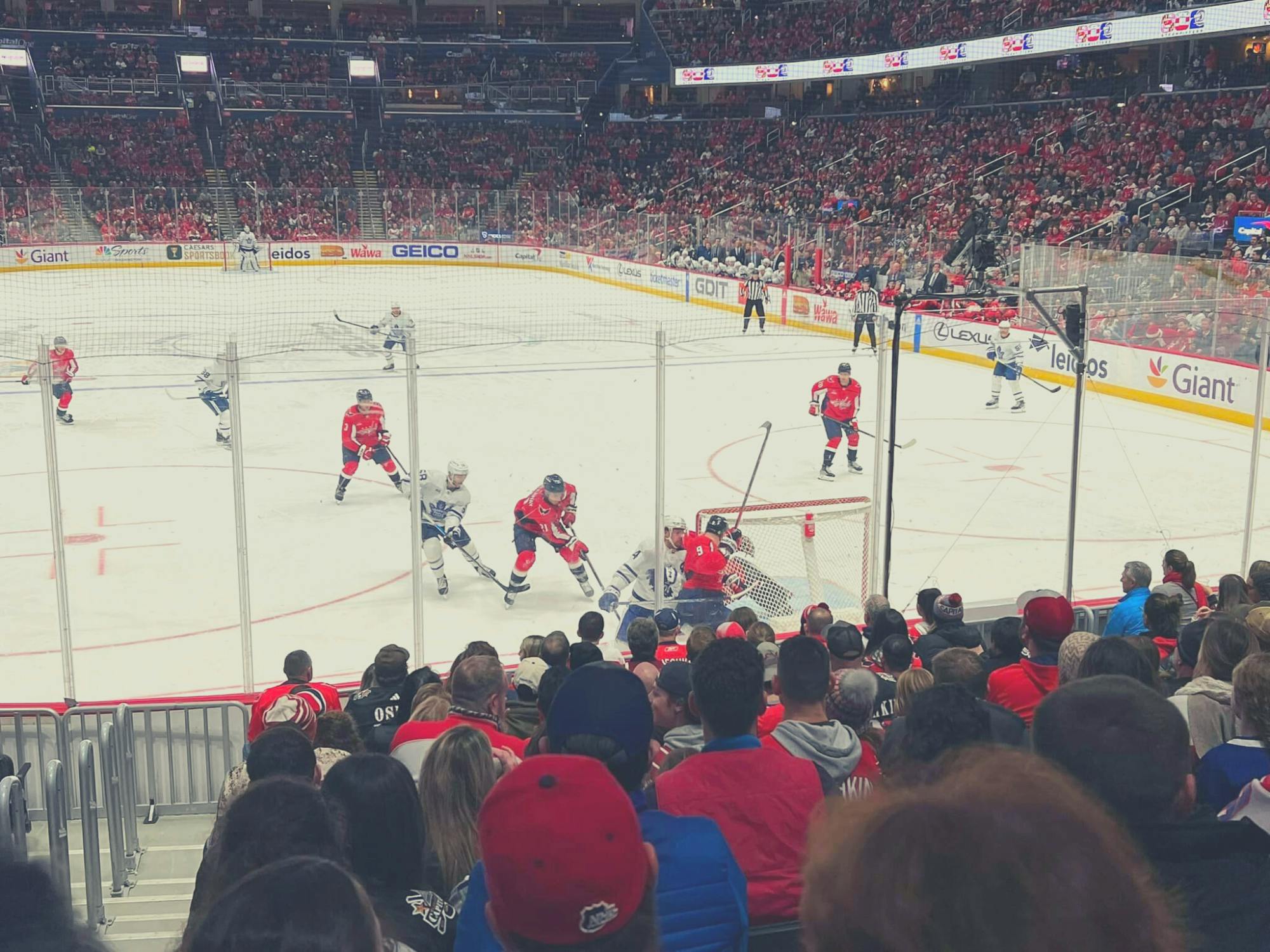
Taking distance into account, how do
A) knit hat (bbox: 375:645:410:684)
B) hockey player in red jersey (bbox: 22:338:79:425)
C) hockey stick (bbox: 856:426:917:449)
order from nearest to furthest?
1. knit hat (bbox: 375:645:410:684)
2. hockey stick (bbox: 856:426:917:449)
3. hockey player in red jersey (bbox: 22:338:79:425)

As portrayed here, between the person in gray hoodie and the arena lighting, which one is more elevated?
the arena lighting

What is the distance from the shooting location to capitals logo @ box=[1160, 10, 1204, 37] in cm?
2475

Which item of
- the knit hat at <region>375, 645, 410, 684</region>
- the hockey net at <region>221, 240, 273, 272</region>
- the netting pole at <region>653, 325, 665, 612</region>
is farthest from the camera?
the hockey net at <region>221, 240, 273, 272</region>

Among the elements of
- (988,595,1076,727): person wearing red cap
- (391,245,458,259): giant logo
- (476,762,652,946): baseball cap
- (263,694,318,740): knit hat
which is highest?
(391,245,458,259): giant logo

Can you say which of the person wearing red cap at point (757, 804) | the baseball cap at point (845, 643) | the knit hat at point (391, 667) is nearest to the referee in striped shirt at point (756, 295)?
the baseball cap at point (845, 643)

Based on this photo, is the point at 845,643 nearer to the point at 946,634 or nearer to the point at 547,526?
the point at 946,634

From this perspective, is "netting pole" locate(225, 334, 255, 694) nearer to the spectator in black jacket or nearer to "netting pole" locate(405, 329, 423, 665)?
"netting pole" locate(405, 329, 423, 665)

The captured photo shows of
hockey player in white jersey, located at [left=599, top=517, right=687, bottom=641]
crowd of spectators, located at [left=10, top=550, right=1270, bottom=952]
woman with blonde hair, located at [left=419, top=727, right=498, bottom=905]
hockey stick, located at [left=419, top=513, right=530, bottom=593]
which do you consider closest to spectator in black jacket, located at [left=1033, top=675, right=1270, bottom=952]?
crowd of spectators, located at [left=10, top=550, right=1270, bottom=952]

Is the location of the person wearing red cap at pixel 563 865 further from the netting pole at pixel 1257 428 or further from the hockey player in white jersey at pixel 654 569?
the netting pole at pixel 1257 428

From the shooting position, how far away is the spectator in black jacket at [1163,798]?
6.78 feet

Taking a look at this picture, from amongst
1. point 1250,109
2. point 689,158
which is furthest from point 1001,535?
point 689,158

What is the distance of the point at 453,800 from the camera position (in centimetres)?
295

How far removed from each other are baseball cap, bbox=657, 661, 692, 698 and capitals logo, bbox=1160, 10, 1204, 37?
2453 cm

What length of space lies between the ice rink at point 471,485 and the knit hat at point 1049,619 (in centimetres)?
368
